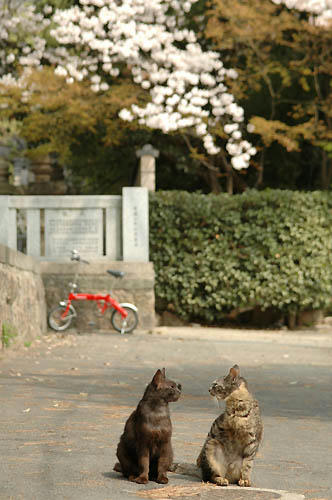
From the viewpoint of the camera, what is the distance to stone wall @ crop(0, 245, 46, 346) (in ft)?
35.2

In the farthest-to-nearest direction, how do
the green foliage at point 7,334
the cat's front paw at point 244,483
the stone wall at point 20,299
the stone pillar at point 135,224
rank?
the stone pillar at point 135,224 → the stone wall at point 20,299 → the green foliage at point 7,334 → the cat's front paw at point 244,483

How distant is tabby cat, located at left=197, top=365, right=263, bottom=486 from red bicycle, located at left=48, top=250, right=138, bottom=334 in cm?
1067

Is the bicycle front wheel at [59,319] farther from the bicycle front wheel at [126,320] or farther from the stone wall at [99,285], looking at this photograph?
the bicycle front wheel at [126,320]

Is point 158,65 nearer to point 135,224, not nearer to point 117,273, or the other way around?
point 135,224

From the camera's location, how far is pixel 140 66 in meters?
20.2

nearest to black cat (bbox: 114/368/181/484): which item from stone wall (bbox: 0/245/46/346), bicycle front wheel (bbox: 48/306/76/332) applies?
stone wall (bbox: 0/245/46/346)

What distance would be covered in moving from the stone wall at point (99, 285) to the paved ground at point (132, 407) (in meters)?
1.53

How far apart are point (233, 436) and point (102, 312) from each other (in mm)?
11074

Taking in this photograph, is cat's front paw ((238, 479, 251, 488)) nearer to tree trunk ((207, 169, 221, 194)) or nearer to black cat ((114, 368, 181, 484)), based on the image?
black cat ((114, 368, 181, 484))

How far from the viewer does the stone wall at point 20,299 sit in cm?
1073

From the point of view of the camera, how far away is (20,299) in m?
12.1

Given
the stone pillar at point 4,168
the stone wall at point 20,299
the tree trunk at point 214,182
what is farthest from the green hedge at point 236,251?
the stone pillar at point 4,168

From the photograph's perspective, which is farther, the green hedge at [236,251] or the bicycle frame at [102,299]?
the green hedge at [236,251]

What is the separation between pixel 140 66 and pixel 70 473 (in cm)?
1674
